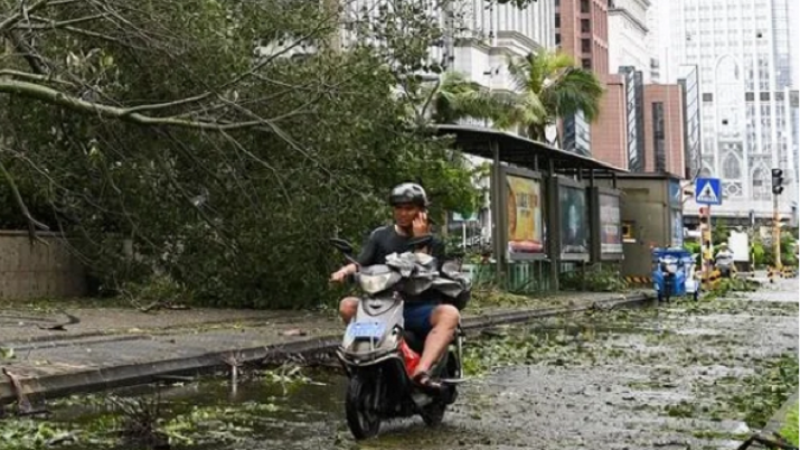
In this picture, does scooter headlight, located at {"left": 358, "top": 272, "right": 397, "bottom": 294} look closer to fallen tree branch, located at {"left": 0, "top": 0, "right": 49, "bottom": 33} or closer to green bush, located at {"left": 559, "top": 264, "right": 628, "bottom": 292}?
fallen tree branch, located at {"left": 0, "top": 0, "right": 49, "bottom": 33}

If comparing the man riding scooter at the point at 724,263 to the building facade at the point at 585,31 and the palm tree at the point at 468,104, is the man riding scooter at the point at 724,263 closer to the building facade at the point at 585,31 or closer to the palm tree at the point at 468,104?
the palm tree at the point at 468,104

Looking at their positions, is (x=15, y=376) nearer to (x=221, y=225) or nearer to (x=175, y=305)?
(x=221, y=225)

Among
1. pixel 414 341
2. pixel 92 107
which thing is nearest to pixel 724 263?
pixel 92 107

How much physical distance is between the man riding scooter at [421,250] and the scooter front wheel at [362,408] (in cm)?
35

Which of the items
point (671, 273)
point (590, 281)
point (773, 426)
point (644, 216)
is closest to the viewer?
point (773, 426)


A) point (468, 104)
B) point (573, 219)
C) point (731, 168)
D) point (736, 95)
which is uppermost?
point (736, 95)

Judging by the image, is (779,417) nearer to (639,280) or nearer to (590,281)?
(590,281)

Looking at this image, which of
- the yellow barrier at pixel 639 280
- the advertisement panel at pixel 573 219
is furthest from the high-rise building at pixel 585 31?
the advertisement panel at pixel 573 219

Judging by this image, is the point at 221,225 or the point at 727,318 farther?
the point at 727,318

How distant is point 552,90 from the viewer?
4125cm

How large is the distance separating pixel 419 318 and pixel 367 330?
23.5 inches

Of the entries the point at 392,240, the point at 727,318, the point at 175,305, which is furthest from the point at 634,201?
the point at 392,240

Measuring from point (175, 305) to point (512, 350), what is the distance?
719cm

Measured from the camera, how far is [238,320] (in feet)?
53.2
